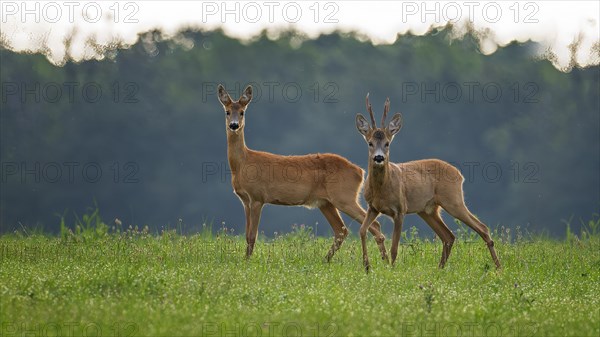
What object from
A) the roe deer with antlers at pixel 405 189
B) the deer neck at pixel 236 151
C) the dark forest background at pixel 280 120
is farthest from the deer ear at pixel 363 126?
the dark forest background at pixel 280 120

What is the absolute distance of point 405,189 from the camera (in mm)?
11688

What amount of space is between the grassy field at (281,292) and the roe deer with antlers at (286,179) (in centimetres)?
65

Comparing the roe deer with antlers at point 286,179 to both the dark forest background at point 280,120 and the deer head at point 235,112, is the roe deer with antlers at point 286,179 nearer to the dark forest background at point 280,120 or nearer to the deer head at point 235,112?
the deer head at point 235,112

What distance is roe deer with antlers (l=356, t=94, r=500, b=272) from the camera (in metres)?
11.1

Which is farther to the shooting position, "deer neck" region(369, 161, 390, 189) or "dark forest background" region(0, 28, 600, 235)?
"dark forest background" region(0, 28, 600, 235)

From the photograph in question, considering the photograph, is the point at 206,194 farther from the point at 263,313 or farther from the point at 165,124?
the point at 263,313

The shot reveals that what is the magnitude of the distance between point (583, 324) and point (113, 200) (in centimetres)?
2376

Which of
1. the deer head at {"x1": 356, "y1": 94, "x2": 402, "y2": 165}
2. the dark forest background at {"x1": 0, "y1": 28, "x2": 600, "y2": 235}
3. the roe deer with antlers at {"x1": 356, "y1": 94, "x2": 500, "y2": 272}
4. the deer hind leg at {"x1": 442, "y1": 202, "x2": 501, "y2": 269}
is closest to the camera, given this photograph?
the deer head at {"x1": 356, "y1": 94, "x2": 402, "y2": 165}

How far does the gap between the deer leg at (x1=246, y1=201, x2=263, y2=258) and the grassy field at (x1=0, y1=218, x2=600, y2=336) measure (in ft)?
0.53

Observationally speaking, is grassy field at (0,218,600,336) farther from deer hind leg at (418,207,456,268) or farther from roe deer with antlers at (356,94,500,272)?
roe deer with antlers at (356,94,500,272)

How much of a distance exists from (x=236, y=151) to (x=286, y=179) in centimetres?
80

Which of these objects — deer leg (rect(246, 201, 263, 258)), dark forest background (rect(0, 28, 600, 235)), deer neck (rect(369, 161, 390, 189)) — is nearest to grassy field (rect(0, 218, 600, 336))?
deer leg (rect(246, 201, 263, 258))

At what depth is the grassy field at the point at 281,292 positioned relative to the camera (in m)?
7.41

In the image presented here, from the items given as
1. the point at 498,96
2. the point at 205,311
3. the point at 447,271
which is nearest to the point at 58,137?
the point at 498,96
